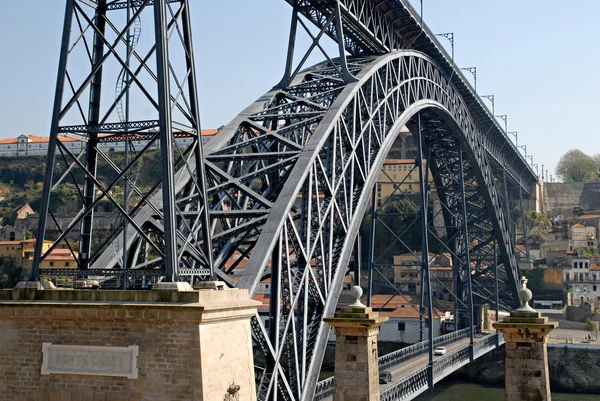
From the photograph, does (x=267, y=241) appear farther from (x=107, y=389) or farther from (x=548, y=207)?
Answer: (x=548, y=207)

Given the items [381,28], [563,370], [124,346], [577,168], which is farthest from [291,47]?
[577,168]

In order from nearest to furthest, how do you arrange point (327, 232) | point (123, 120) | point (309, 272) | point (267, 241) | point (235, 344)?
1. point (235, 344)
2. point (123, 120)
3. point (267, 241)
4. point (309, 272)
5. point (327, 232)

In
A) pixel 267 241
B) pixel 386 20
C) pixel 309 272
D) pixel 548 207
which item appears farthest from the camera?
pixel 548 207

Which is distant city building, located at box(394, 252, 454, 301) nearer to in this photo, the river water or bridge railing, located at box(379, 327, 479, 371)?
bridge railing, located at box(379, 327, 479, 371)

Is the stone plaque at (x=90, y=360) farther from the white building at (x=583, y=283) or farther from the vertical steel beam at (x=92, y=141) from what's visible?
the white building at (x=583, y=283)

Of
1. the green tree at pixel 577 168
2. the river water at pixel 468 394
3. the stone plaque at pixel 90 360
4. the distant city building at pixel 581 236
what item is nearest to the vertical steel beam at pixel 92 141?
the stone plaque at pixel 90 360

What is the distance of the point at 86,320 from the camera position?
12438 mm

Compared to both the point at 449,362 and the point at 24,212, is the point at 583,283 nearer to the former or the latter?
the point at 449,362

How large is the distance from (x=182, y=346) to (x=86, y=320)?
157cm

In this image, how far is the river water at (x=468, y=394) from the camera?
180 feet

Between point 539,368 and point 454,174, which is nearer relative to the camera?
point 539,368

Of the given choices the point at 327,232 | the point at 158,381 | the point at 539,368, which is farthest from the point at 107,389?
the point at 327,232

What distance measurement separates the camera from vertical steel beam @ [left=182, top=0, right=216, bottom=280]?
14.4 meters

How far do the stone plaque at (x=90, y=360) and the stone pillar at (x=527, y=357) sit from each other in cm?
700
